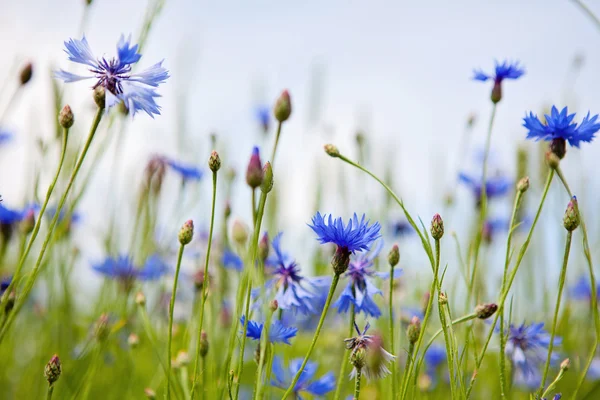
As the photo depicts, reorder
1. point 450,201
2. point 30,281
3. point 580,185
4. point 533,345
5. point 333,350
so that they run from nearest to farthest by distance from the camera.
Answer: point 30,281 < point 533,345 < point 450,201 < point 333,350 < point 580,185

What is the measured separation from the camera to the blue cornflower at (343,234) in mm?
793

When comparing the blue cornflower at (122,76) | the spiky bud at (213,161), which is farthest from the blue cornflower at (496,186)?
the blue cornflower at (122,76)

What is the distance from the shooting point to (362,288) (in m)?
0.99

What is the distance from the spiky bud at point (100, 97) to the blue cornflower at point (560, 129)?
664mm

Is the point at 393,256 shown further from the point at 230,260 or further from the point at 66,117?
the point at 230,260

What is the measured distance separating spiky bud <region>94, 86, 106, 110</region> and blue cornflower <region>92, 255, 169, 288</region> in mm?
796

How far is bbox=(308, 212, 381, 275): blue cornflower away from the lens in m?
0.79

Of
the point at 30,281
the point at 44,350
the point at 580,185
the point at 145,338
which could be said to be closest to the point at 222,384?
the point at 30,281

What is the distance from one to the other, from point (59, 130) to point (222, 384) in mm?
728

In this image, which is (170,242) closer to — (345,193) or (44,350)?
(44,350)

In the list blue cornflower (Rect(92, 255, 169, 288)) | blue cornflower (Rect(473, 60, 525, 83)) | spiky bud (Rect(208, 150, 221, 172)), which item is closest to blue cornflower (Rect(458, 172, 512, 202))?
blue cornflower (Rect(473, 60, 525, 83))

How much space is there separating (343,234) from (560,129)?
0.44 m

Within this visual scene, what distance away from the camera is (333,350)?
74.3 inches

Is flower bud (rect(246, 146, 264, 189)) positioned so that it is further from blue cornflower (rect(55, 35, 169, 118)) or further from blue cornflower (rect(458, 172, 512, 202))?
blue cornflower (rect(458, 172, 512, 202))
